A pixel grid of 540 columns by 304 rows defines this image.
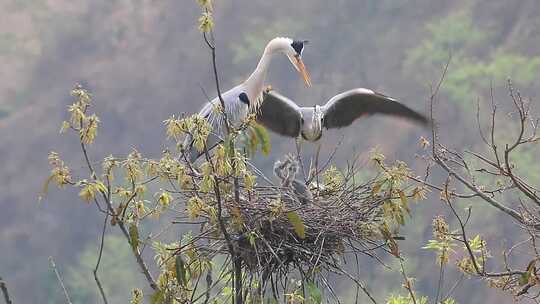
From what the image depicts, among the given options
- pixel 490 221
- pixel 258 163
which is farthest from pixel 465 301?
pixel 258 163

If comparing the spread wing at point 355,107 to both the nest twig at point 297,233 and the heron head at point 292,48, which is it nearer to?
the heron head at point 292,48

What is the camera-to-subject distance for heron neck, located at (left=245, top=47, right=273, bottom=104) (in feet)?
27.0

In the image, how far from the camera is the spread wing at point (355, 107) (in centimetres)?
861

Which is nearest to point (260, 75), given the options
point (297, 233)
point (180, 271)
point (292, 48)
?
point (292, 48)

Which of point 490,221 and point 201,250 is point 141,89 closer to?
point 490,221

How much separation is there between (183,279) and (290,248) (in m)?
0.67

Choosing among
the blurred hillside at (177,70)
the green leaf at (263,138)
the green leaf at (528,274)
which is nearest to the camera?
the green leaf at (263,138)

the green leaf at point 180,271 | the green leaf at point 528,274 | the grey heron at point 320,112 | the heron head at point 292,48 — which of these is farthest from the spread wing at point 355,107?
the green leaf at point 180,271

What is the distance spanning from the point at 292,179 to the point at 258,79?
1659 mm

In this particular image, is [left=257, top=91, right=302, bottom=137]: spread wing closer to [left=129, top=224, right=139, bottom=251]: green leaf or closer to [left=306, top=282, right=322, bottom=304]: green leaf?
[left=306, top=282, right=322, bottom=304]: green leaf

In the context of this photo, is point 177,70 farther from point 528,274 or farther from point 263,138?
point 263,138

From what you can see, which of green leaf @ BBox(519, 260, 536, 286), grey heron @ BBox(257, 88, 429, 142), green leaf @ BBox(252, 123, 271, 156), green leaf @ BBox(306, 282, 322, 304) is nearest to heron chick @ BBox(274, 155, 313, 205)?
green leaf @ BBox(306, 282, 322, 304)

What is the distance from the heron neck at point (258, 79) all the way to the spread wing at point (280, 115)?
304 mm

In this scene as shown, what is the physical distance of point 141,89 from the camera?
3722cm
